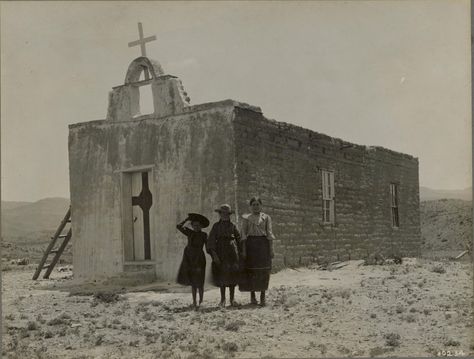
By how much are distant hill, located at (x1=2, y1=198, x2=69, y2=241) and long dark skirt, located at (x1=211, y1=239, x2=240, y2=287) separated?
40909 mm

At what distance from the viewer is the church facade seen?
40.7ft

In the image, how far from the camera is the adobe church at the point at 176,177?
1241 centimetres

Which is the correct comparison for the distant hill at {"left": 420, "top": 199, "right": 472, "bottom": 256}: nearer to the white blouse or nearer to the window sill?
the window sill

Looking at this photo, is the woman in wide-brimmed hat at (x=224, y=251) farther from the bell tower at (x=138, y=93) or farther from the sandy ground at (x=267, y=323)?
the bell tower at (x=138, y=93)

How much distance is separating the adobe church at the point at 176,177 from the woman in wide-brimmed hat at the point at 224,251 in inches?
92.2

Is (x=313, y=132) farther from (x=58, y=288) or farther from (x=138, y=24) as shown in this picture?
(x=58, y=288)

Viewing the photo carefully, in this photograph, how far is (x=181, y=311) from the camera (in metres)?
9.48

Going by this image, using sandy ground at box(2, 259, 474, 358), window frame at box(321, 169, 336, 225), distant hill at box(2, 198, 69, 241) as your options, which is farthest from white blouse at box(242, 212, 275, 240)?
distant hill at box(2, 198, 69, 241)

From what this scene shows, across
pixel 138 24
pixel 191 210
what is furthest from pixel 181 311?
pixel 138 24

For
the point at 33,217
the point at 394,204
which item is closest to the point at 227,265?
the point at 394,204

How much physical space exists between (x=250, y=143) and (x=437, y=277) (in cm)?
452

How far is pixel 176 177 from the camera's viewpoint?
41.9ft

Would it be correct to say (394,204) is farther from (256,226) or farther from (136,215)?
(256,226)

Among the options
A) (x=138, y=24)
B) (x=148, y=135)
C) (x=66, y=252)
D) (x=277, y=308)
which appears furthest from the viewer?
(x=66, y=252)
